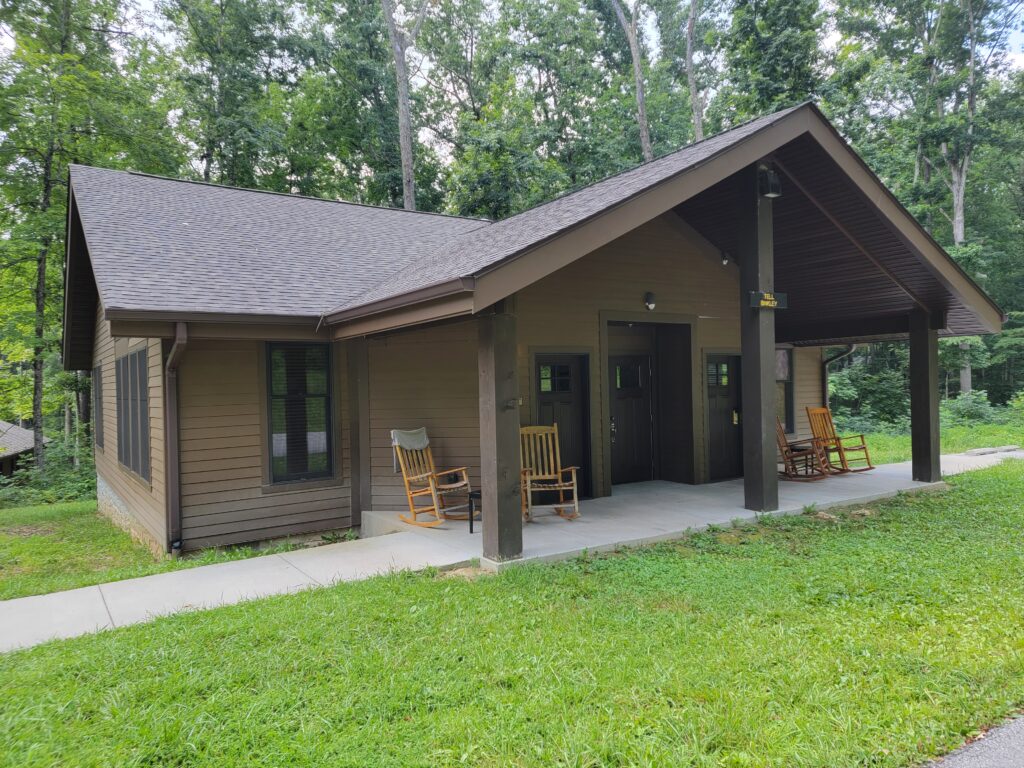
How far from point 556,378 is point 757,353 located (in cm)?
226

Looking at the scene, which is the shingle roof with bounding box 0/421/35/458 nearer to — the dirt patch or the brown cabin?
the dirt patch

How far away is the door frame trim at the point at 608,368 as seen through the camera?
7.44 metres

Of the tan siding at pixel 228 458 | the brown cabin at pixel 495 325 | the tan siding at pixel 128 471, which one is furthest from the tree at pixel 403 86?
the tan siding at pixel 228 458

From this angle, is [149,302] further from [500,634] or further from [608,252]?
[608,252]

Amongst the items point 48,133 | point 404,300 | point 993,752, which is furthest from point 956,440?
point 48,133

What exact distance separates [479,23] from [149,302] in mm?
22236

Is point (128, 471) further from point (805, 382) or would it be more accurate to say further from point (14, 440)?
point (14, 440)

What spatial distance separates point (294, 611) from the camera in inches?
152

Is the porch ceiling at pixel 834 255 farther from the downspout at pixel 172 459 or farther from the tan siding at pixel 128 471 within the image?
the tan siding at pixel 128 471

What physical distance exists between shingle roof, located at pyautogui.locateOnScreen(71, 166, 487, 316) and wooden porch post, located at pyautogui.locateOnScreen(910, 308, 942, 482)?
6.60 metres

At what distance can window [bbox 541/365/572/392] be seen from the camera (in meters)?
7.19

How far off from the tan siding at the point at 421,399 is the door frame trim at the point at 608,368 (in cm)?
163

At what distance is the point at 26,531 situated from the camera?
29.7 ft

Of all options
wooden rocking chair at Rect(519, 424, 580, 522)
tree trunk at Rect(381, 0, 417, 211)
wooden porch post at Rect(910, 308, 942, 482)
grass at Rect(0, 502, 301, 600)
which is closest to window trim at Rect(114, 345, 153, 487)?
grass at Rect(0, 502, 301, 600)
